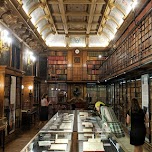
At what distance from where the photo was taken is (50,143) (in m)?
2.96

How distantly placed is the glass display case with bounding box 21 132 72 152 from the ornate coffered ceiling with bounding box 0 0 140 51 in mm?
4901

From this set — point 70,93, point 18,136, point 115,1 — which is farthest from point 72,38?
point 18,136

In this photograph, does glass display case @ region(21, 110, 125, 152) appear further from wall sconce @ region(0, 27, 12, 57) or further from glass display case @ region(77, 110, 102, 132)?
wall sconce @ region(0, 27, 12, 57)

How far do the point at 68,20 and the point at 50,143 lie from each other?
11.0 m

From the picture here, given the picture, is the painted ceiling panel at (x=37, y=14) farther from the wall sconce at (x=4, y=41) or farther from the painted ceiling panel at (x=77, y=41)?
the painted ceiling panel at (x=77, y=41)

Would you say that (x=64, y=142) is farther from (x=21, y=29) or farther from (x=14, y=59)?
(x=21, y=29)

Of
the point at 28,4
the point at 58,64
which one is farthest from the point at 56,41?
the point at 28,4

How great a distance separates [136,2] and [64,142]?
6.84 metres

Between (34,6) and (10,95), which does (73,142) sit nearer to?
(10,95)

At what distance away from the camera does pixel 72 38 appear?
15.7 meters

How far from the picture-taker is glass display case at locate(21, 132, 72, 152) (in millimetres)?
2669

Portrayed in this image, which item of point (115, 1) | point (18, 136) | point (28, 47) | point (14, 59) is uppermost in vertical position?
point (115, 1)

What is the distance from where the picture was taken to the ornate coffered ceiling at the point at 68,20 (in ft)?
29.4

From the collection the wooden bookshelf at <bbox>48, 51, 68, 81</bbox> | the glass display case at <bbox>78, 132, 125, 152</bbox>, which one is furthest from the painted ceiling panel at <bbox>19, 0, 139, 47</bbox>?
the glass display case at <bbox>78, 132, 125, 152</bbox>
